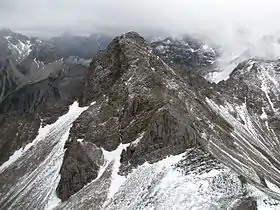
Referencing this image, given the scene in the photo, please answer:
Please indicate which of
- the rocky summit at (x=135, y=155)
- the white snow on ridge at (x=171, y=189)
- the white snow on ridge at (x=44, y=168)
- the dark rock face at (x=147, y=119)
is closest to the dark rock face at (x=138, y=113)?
the dark rock face at (x=147, y=119)

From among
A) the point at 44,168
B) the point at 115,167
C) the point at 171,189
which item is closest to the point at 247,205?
the point at 171,189

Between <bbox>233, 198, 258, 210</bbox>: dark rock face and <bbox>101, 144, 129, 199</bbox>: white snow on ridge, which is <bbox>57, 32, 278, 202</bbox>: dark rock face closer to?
<bbox>101, 144, 129, 199</bbox>: white snow on ridge

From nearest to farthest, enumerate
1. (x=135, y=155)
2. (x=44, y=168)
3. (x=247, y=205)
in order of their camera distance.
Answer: (x=247, y=205) → (x=135, y=155) → (x=44, y=168)

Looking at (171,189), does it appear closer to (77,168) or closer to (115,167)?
(115,167)

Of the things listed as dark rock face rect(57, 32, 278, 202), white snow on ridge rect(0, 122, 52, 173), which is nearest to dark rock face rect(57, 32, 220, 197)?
dark rock face rect(57, 32, 278, 202)

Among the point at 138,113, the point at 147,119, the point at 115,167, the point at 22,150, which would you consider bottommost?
the point at 22,150

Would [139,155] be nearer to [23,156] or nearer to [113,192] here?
[113,192]
